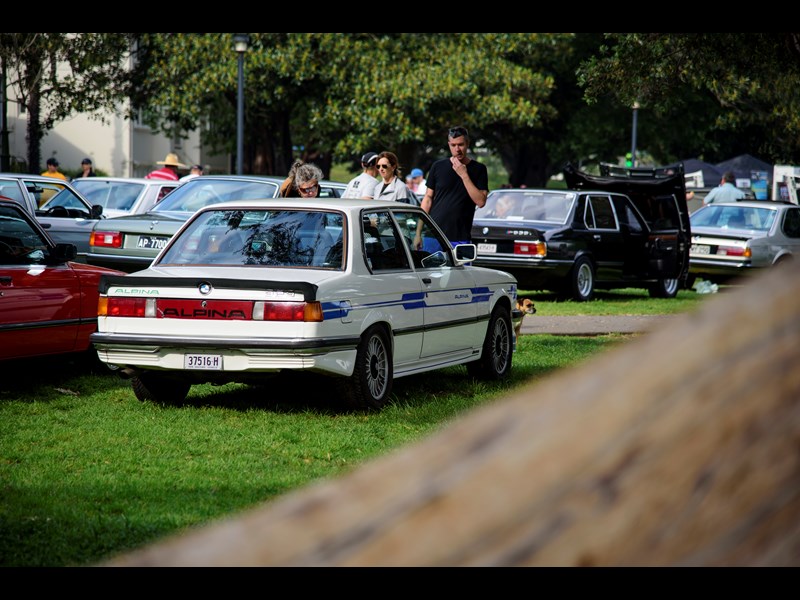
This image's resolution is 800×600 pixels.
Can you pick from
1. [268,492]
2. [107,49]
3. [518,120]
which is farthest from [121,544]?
[518,120]

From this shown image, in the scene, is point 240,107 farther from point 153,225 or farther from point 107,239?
point 153,225

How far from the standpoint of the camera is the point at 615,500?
0.95m

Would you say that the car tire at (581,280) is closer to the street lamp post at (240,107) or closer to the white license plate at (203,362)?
the street lamp post at (240,107)

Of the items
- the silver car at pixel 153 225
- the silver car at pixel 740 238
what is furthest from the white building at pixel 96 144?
the silver car at pixel 153 225

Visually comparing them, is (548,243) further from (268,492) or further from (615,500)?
(615,500)

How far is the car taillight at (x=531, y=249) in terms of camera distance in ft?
60.1

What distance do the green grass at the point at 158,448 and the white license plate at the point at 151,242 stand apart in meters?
3.34

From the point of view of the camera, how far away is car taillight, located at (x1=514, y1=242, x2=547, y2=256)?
A: 60.1ft

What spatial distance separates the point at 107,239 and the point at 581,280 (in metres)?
7.83

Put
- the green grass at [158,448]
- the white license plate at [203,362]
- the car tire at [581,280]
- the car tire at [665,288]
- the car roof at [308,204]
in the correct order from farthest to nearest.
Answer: the car tire at [665,288] → the car tire at [581,280] → the car roof at [308,204] → the white license plate at [203,362] → the green grass at [158,448]

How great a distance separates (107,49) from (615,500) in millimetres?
35159

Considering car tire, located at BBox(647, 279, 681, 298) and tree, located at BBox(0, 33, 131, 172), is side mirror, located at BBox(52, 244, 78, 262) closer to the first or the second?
car tire, located at BBox(647, 279, 681, 298)
